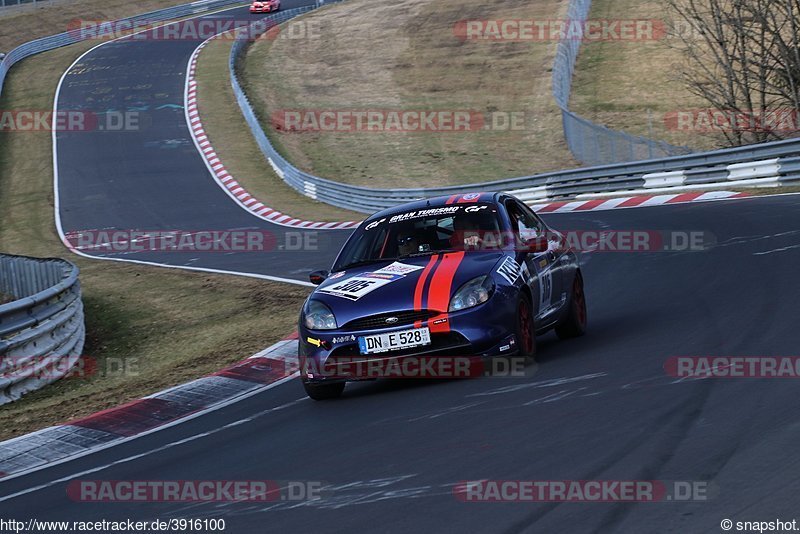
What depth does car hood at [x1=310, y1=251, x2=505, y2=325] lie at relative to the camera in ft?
27.6

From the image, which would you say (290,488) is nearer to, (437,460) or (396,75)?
(437,460)

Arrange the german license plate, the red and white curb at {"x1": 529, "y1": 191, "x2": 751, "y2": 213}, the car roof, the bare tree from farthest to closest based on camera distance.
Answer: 1. the bare tree
2. the red and white curb at {"x1": 529, "y1": 191, "x2": 751, "y2": 213}
3. the car roof
4. the german license plate

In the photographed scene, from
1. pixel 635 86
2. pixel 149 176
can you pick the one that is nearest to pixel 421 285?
pixel 149 176

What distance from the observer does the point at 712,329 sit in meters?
9.24

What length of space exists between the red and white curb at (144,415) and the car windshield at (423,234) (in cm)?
143

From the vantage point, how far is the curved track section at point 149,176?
22.5m

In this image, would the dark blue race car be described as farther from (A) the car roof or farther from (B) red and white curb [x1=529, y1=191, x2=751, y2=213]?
(B) red and white curb [x1=529, y1=191, x2=751, y2=213]

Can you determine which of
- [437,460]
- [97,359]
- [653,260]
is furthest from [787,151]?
[437,460]


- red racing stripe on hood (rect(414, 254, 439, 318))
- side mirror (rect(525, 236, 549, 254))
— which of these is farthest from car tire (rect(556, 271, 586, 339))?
red racing stripe on hood (rect(414, 254, 439, 318))

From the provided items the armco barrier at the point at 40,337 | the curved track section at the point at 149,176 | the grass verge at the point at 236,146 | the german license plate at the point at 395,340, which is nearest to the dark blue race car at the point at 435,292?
the german license plate at the point at 395,340

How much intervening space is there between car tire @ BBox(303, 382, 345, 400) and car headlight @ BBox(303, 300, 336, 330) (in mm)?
429

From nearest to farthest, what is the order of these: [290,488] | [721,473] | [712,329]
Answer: [721,473] → [290,488] → [712,329]

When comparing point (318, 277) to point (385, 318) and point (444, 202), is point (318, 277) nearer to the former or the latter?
point (385, 318)

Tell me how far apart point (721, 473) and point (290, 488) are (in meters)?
2.19
